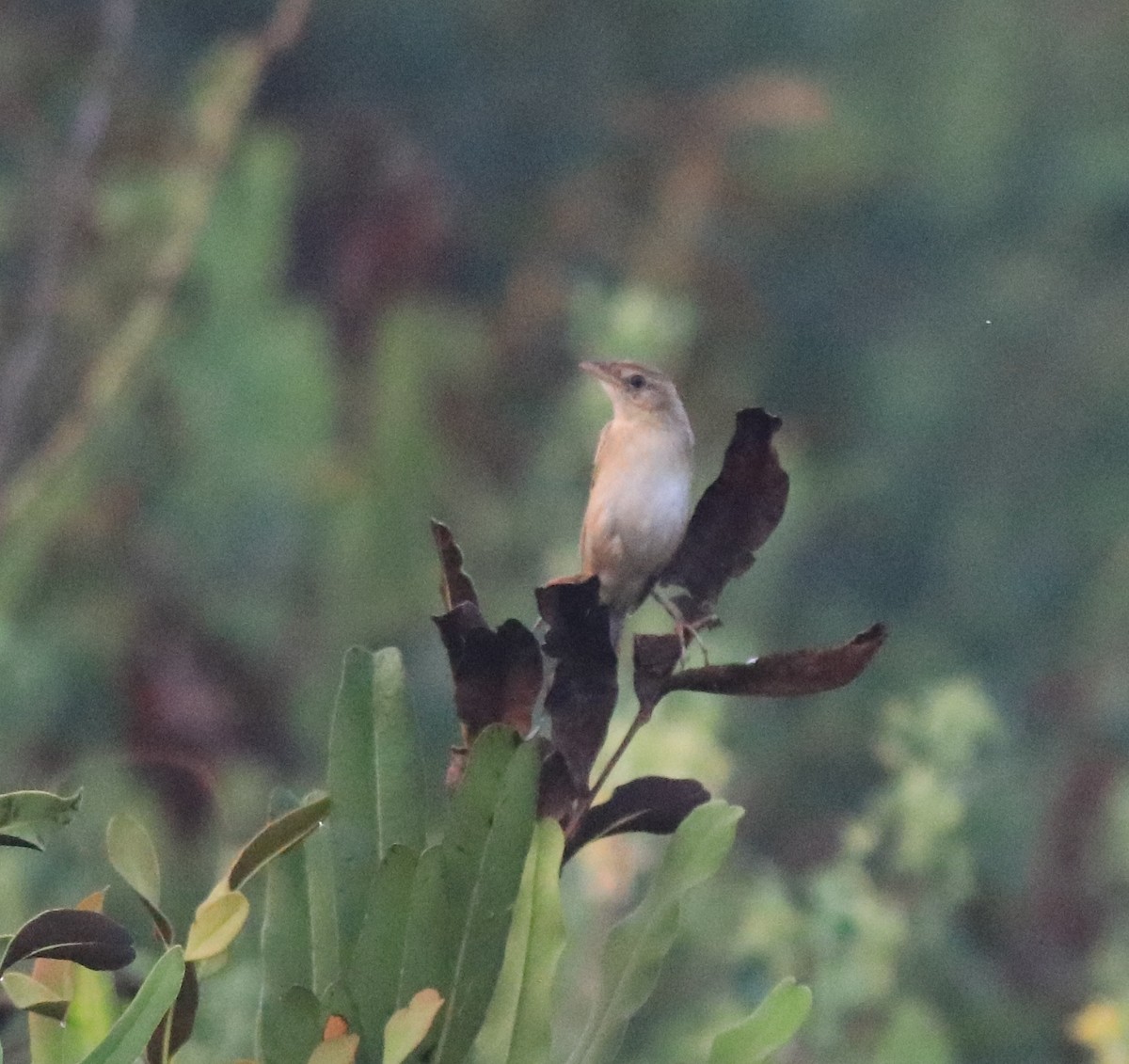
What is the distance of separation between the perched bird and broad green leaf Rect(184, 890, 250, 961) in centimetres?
50

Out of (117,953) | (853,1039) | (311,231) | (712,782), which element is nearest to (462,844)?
(117,953)

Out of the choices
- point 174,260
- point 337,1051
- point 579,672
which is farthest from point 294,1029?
point 174,260

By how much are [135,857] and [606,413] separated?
3.75 metres

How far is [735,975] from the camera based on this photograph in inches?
175

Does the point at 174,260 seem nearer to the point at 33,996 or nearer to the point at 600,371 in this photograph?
the point at 600,371

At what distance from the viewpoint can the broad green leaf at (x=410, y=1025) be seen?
70.1 inches

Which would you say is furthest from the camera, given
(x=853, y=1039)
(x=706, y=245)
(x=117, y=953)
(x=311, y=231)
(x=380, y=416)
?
(x=706, y=245)

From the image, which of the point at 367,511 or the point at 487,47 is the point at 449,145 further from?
the point at 367,511

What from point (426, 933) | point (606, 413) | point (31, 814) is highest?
point (31, 814)

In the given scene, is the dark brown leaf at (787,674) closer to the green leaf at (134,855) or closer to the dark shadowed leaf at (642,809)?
the dark shadowed leaf at (642,809)

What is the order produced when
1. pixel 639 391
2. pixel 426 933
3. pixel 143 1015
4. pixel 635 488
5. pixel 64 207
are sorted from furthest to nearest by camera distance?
pixel 64 207, pixel 639 391, pixel 635 488, pixel 426 933, pixel 143 1015

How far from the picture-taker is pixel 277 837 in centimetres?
184

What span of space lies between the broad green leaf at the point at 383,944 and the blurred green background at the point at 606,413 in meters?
0.75

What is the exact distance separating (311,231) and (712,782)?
252 inches
